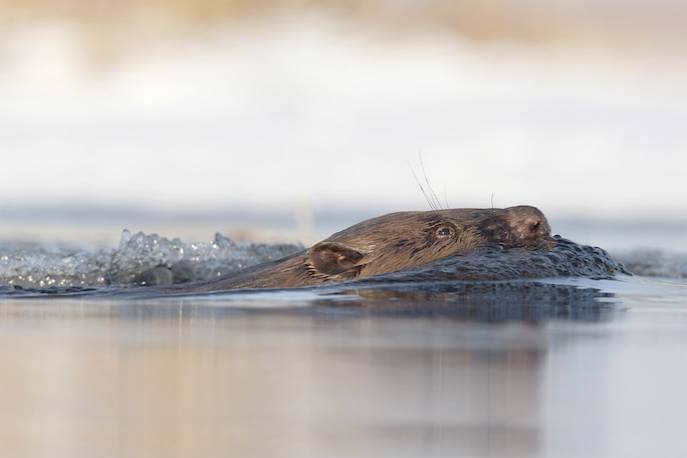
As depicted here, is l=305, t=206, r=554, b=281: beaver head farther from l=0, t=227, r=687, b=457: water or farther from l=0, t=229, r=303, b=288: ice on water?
l=0, t=229, r=303, b=288: ice on water

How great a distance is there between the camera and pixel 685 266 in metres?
13.3

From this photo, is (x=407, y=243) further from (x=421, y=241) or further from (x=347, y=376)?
(x=347, y=376)

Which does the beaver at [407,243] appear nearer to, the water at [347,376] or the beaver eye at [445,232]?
the beaver eye at [445,232]

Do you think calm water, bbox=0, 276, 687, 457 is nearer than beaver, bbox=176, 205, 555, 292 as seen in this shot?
Yes

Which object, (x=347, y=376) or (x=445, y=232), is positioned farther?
(x=445, y=232)

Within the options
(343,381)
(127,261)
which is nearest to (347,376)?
(343,381)

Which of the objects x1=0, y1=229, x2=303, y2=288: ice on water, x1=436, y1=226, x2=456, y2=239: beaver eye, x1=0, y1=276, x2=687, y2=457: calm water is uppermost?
x1=436, y1=226, x2=456, y2=239: beaver eye

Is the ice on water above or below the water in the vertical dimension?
above

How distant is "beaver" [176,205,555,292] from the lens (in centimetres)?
945

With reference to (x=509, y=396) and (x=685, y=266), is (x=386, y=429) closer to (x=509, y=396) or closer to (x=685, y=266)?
(x=509, y=396)

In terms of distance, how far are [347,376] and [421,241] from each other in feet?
15.3

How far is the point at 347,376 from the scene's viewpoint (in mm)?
4961

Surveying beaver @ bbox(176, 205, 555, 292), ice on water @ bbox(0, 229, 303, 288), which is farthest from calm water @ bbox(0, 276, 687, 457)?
ice on water @ bbox(0, 229, 303, 288)

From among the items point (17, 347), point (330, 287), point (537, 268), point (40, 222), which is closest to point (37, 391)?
point (17, 347)
